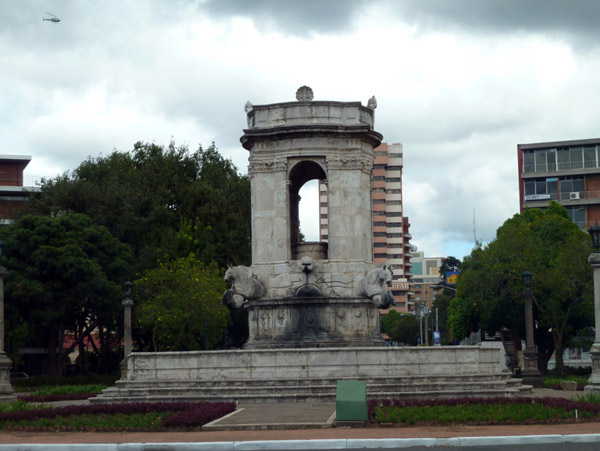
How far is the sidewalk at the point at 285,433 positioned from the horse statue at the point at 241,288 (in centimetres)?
1122

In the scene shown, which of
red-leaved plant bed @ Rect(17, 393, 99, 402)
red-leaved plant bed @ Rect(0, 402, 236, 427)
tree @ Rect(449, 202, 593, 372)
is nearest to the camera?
red-leaved plant bed @ Rect(0, 402, 236, 427)

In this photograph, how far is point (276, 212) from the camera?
34594 millimetres

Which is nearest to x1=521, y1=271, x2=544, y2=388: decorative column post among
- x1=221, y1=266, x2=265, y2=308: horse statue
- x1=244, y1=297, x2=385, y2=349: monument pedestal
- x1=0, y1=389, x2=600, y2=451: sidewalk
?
x1=244, y1=297, x2=385, y2=349: monument pedestal

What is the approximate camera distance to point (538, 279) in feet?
184

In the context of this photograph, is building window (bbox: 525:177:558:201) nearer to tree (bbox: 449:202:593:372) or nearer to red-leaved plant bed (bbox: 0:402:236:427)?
tree (bbox: 449:202:593:372)

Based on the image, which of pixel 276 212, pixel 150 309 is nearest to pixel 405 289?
pixel 150 309

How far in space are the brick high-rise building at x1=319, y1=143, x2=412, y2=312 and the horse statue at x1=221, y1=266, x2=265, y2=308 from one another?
432 feet

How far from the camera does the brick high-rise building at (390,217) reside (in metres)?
168

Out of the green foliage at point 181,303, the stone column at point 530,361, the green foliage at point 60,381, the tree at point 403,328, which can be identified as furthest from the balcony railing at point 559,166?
the green foliage at point 60,381

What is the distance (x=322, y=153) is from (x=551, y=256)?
1175 inches

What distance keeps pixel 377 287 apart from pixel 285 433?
13.5 metres

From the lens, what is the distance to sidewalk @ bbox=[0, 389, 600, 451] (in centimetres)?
1895

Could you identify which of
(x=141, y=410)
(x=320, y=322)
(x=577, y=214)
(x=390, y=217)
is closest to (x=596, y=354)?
(x=320, y=322)

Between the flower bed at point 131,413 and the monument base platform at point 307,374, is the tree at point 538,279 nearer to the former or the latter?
the monument base platform at point 307,374
